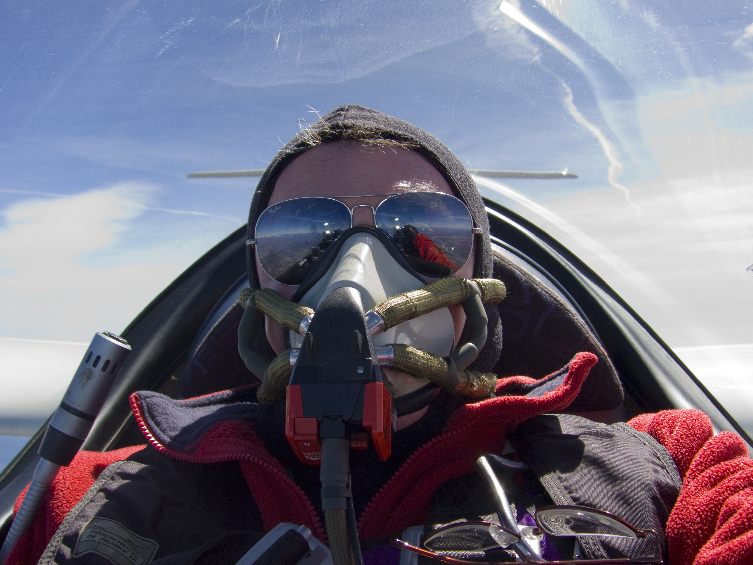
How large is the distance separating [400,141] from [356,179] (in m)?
0.15

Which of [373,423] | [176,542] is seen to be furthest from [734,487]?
[176,542]

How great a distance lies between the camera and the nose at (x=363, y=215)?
102cm

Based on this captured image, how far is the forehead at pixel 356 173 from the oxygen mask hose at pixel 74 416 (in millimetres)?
455

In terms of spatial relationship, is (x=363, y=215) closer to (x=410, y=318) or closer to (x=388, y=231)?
(x=388, y=231)

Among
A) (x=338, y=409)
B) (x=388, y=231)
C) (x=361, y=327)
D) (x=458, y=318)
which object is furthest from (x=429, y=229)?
(x=338, y=409)

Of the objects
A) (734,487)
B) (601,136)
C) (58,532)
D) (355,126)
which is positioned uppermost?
(601,136)

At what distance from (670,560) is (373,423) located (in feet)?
1.48

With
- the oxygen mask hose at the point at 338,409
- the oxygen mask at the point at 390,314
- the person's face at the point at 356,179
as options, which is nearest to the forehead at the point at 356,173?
the person's face at the point at 356,179

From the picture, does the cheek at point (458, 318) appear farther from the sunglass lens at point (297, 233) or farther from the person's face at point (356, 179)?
the sunglass lens at point (297, 233)

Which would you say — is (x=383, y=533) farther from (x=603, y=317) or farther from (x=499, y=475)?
(x=603, y=317)

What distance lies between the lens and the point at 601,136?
1700 mm

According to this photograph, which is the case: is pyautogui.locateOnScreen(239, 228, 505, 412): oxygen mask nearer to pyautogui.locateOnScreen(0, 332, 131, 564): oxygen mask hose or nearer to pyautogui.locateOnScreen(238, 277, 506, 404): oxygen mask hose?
pyautogui.locateOnScreen(238, 277, 506, 404): oxygen mask hose

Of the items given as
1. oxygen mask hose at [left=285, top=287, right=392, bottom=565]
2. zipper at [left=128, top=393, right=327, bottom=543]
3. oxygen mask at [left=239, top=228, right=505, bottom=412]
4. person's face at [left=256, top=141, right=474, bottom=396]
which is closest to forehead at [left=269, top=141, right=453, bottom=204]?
person's face at [left=256, top=141, right=474, bottom=396]

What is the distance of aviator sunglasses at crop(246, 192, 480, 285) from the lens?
1.01 metres
